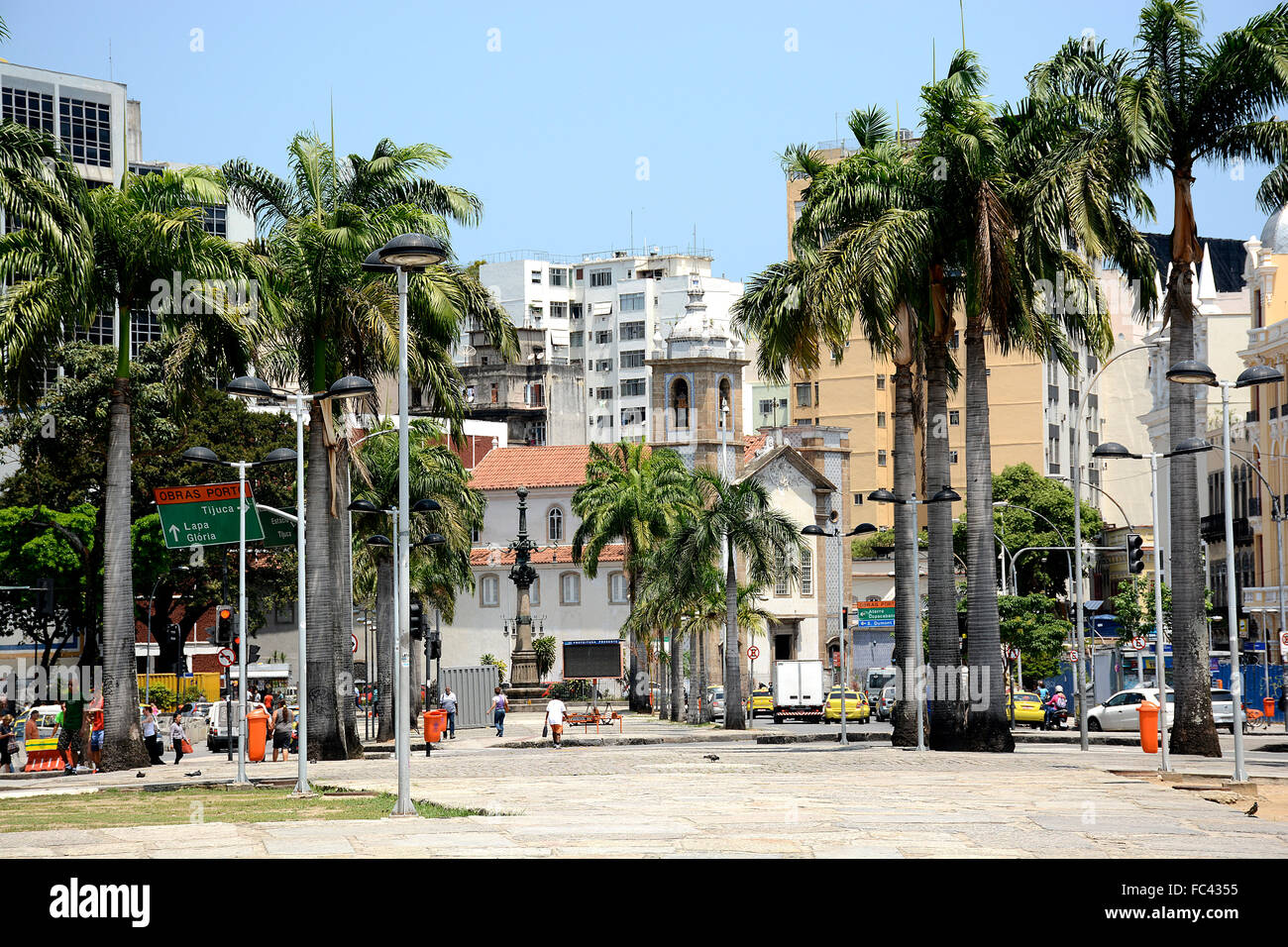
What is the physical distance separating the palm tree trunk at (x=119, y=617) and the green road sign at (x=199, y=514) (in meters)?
2.74

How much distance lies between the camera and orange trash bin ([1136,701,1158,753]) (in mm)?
32219

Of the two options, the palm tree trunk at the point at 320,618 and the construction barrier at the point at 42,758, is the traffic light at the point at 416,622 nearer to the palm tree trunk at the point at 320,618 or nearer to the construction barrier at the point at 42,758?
the palm tree trunk at the point at 320,618

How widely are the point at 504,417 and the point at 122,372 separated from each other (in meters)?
96.2

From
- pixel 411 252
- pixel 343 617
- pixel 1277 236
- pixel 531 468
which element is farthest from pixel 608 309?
pixel 411 252

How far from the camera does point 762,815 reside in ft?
67.7

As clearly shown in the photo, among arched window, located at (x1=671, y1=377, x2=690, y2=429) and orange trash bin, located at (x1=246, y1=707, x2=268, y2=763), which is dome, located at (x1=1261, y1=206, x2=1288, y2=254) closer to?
arched window, located at (x1=671, y1=377, x2=690, y2=429)

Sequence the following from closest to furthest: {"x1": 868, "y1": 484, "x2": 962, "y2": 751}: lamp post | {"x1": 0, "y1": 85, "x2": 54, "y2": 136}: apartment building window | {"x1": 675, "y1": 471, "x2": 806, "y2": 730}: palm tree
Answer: {"x1": 868, "y1": 484, "x2": 962, "y2": 751}: lamp post
{"x1": 675, "y1": 471, "x2": 806, "y2": 730}: palm tree
{"x1": 0, "y1": 85, "x2": 54, "y2": 136}: apartment building window

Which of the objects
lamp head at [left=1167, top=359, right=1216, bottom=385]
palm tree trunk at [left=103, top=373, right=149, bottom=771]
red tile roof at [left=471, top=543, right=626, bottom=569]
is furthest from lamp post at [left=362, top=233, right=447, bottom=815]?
red tile roof at [left=471, top=543, right=626, bottom=569]

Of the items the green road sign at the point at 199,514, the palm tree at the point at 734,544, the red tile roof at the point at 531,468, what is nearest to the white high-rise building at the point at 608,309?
the red tile roof at the point at 531,468

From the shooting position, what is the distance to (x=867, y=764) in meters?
31.7

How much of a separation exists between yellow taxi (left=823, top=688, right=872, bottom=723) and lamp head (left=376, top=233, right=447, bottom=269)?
37917 mm

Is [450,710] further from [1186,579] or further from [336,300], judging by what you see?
[1186,579]

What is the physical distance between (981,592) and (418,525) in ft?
87.5

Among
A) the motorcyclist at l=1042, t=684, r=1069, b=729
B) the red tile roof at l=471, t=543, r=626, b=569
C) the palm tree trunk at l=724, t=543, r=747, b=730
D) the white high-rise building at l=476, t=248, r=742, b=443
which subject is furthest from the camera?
the white high-rise building at l=476, t=248, r=742, b=443
